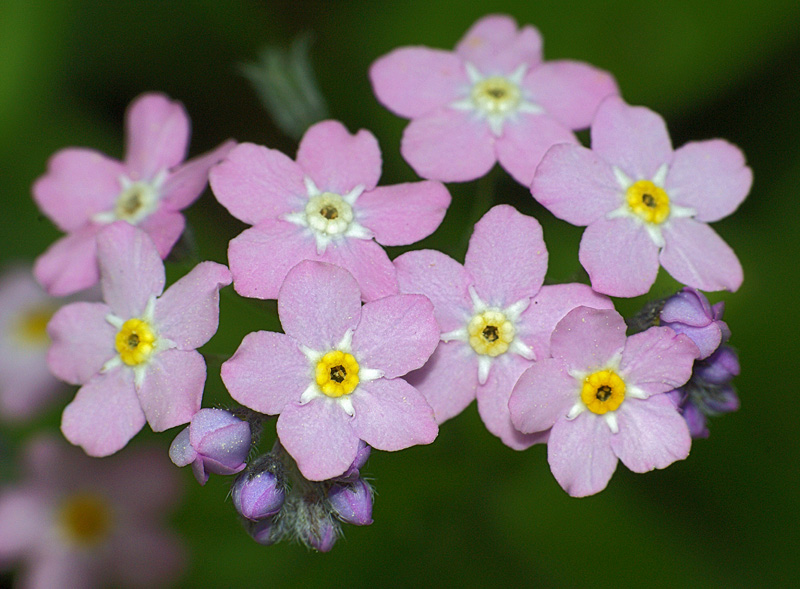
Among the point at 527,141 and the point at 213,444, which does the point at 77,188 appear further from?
the point at 527,141

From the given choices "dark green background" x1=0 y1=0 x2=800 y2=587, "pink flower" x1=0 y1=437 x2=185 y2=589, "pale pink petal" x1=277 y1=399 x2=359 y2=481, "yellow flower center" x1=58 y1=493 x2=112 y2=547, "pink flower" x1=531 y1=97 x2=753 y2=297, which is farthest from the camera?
"yellow flower center" x1=58 y1=493 x2=112 y2=547

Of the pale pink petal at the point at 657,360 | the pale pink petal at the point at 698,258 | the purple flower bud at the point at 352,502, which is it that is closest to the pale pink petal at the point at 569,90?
the pale pink petal at the point at 698,258

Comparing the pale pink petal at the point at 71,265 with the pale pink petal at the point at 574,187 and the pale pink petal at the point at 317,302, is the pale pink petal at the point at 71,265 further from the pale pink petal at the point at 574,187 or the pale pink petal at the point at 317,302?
the pale pink petal at the point at 574,187

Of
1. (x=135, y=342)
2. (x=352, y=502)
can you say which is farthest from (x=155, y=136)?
(x=352, y=502)

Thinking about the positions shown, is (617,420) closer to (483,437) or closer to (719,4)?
(483,437)

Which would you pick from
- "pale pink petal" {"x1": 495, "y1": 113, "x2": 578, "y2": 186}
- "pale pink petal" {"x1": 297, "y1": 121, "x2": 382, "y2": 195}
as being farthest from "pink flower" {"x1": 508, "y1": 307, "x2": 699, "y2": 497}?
"pale pink petal" {"x1": 297, "y1": 121, "x2": 382, "y2": 195}

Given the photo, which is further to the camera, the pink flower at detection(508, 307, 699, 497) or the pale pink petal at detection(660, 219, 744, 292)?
the pale pink petal at detection(660, 219, 744, 292)

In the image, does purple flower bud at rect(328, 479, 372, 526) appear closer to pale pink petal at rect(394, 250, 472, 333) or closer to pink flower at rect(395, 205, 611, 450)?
pink flower at rect(395, 205, 611, 450)
